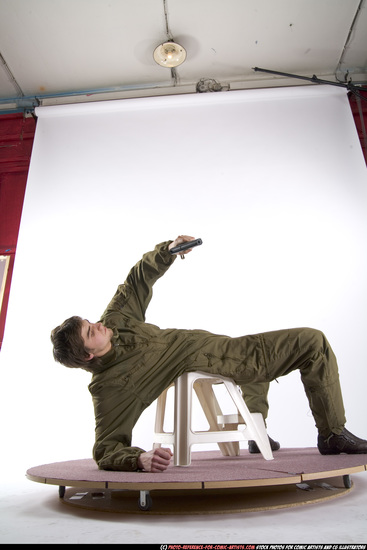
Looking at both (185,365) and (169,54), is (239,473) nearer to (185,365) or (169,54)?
(185,365)

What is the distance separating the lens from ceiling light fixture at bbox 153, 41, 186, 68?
3227 millimetres

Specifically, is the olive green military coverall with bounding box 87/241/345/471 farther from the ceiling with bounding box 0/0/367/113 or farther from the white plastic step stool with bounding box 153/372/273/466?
the ceiling with bounding box 0/0/367/113

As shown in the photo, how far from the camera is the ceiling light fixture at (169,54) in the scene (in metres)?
3.23

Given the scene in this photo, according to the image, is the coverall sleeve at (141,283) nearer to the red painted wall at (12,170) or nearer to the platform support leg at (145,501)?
the platform support leg at (145,501)

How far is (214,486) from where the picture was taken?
1.10m

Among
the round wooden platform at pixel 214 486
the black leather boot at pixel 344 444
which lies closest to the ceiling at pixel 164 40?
the black leather boot at pixel 344 444

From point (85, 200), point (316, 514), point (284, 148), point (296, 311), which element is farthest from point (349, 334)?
point (85, 200)

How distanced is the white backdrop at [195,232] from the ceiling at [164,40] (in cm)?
30

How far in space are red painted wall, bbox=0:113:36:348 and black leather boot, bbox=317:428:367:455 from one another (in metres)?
2.67

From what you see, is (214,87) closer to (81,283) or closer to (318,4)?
(318,4)

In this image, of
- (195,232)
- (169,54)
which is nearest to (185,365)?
(195,232)

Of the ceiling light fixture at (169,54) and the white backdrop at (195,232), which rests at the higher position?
the ceiling light fixture at (169,54)

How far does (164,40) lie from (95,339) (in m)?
2.61

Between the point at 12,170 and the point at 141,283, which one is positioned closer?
the point at 141,283
